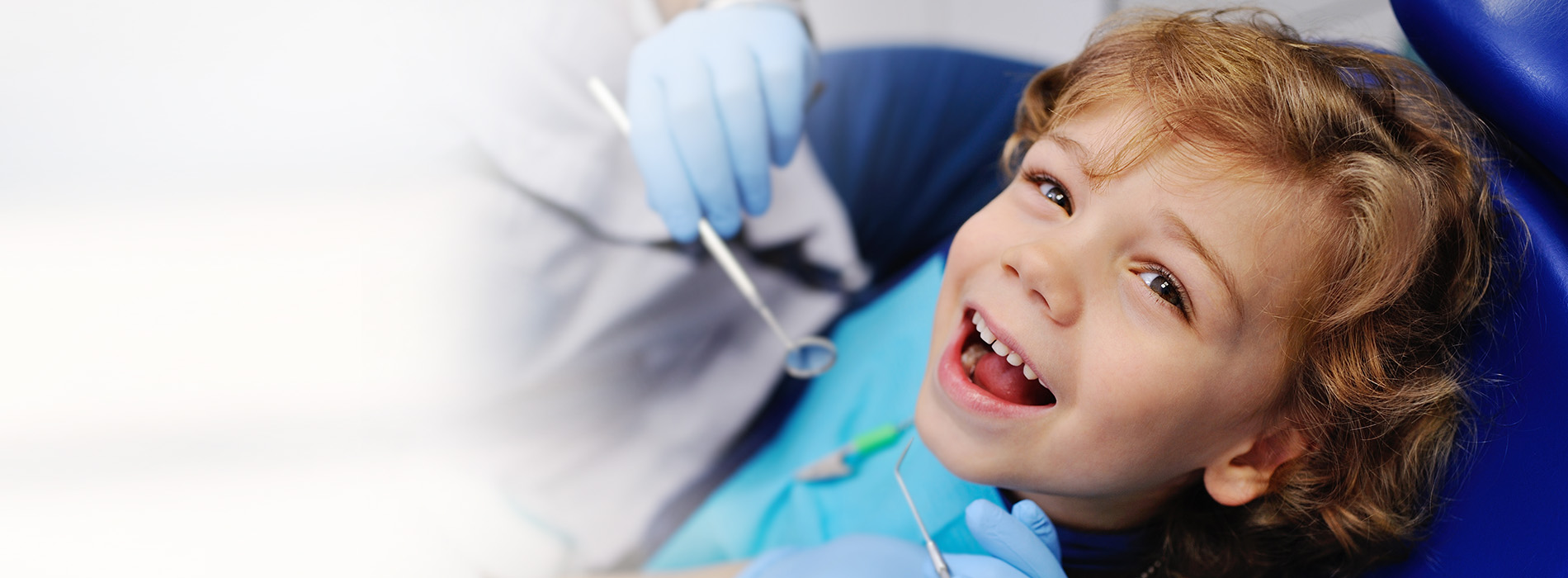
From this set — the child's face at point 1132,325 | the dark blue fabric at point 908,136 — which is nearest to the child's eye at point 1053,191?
the child's face at point 1132,325

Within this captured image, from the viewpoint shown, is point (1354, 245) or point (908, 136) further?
point (908, 136)

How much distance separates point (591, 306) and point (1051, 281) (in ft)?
1.90

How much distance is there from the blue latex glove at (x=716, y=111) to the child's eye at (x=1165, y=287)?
444 mm

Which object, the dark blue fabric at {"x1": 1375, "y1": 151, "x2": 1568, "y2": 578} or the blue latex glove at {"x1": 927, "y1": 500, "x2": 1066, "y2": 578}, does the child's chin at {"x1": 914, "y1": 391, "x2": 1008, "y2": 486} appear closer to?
the blue latex glove at {"x1": 927, "y1": 500, "x2": 1066, "y2": 578}

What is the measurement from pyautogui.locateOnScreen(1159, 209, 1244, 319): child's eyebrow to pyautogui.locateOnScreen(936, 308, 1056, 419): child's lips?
142 millimetres

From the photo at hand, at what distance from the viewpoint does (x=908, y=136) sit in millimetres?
1193

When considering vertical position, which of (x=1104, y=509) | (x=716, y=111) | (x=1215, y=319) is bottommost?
(x=1104, y=509)

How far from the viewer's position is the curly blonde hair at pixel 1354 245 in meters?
0.61

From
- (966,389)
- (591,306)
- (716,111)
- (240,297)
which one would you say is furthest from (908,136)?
(240,297)

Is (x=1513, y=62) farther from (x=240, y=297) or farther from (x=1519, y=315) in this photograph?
(x=240, y=297)

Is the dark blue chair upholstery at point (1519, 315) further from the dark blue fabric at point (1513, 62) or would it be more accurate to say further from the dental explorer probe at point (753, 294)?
the dental explorer probe at point (753, 294)

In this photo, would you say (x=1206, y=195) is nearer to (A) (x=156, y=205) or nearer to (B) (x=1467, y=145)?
(B) (x=1467, y=145)

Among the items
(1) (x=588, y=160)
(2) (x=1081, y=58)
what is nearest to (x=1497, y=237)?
(2) (x=1081, y=58)

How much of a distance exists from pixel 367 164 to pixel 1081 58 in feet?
2.80
